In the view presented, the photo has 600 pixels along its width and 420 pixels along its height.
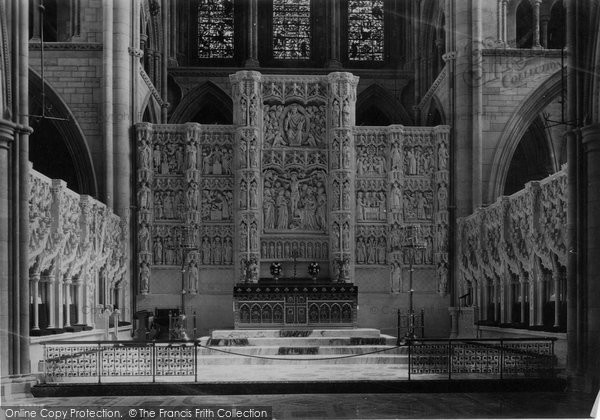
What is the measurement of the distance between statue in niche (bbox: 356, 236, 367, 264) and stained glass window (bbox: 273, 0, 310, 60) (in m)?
10.9

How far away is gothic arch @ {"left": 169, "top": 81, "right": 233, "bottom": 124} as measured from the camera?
1522 inches

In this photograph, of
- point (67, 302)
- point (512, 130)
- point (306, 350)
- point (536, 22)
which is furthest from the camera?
point (536, 22)

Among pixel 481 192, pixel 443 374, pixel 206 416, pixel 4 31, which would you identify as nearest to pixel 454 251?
pixel 481 192

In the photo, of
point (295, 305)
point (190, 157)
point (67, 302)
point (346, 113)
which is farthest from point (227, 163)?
point (67, 302)

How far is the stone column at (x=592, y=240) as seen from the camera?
57.1 feet

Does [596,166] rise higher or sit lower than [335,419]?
higher

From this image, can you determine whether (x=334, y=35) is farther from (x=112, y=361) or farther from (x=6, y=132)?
(x=6, y=132)

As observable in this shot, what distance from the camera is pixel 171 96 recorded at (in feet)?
127

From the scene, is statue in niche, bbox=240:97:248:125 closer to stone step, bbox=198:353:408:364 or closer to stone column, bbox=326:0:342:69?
stone column, bbox=326:0:342:69

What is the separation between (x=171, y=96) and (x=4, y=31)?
68.1 feet

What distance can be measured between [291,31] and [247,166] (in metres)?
9.82

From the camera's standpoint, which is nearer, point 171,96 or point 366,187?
point 366,187

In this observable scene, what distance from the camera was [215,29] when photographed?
123 ft

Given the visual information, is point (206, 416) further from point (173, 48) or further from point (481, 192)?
point (173, 48)
